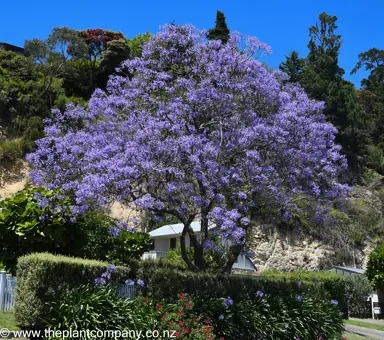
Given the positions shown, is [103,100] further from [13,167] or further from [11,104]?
[11,104]

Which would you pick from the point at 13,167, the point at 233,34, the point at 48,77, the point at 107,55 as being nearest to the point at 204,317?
the point at 233,34

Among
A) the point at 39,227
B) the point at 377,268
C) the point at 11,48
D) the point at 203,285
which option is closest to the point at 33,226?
the point at 39,227

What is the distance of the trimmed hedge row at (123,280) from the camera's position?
8812 millimetres

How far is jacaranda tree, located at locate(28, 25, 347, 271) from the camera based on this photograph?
1171cm

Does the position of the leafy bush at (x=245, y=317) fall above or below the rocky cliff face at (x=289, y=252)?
below

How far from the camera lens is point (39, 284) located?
8789 mm

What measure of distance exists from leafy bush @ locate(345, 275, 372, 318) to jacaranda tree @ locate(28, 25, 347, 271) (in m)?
12.1

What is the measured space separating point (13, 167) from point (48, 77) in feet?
30.7

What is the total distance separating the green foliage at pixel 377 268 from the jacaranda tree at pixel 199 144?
9835 mm

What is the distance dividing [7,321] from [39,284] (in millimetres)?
1455

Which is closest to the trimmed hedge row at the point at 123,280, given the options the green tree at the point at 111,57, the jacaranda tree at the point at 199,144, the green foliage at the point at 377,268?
the jacaranda tree at the point at 199,144

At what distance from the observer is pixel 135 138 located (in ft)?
39.2

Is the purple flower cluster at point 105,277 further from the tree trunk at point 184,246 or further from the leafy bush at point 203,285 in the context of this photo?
the tree trunk at point 184,246

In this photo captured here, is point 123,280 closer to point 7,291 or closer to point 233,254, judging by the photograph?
point 7,291
